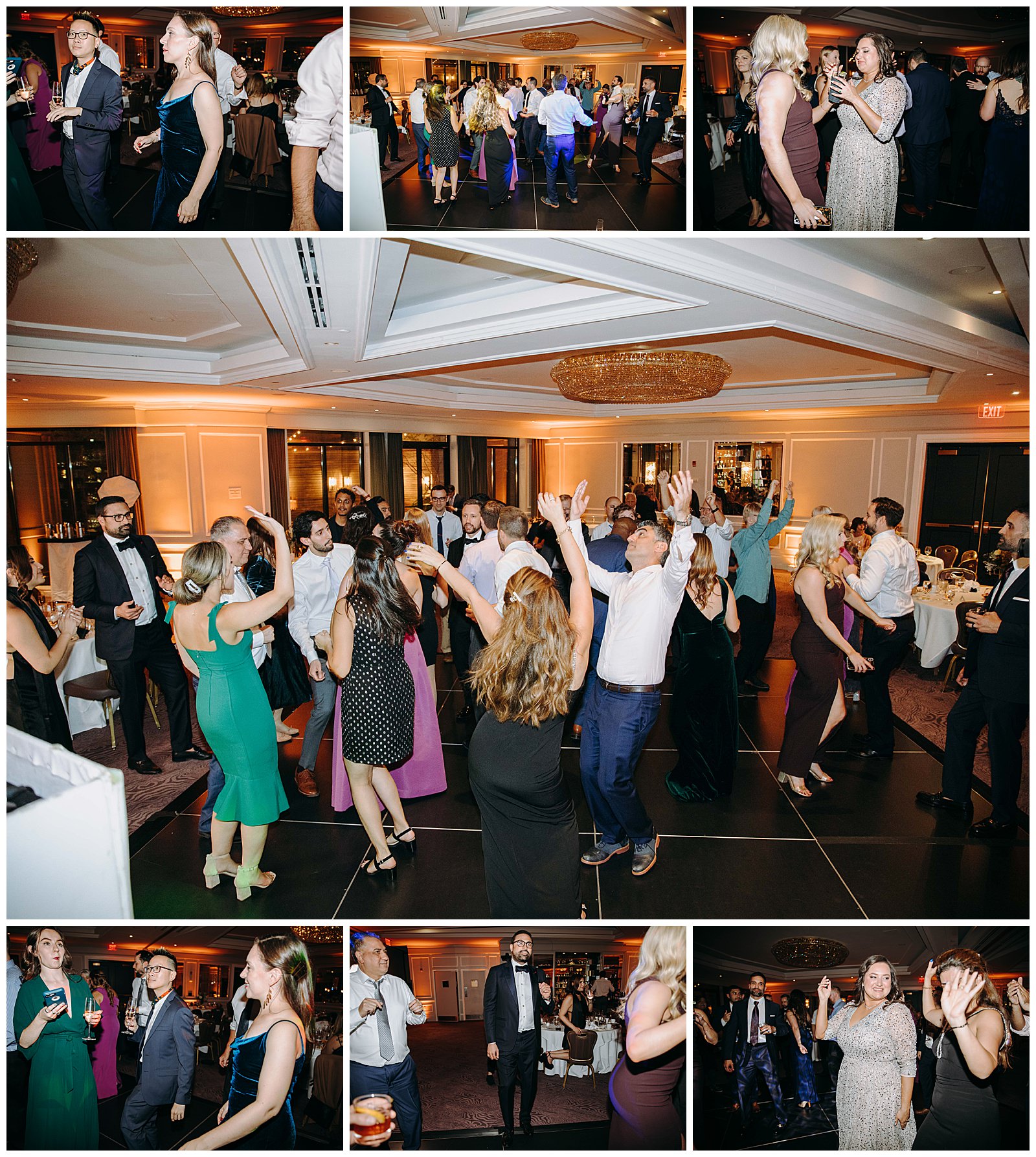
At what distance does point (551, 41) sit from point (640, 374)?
2674mm

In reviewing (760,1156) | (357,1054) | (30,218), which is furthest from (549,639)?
(30,218)

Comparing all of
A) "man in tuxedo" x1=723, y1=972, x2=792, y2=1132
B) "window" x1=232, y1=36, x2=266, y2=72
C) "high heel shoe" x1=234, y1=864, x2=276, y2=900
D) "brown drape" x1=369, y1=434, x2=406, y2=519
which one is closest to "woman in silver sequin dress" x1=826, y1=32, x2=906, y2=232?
"window" x1=232, y1=36, x2=266, y2=72

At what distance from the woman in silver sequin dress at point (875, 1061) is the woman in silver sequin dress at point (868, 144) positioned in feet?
7.64

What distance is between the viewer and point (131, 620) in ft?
11.6

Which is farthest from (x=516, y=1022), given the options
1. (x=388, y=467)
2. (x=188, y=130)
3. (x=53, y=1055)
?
(x=388, y=467)

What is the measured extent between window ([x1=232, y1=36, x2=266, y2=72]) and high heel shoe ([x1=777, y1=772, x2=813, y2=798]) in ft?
11.9

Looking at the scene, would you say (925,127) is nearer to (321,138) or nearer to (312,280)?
(321,138)

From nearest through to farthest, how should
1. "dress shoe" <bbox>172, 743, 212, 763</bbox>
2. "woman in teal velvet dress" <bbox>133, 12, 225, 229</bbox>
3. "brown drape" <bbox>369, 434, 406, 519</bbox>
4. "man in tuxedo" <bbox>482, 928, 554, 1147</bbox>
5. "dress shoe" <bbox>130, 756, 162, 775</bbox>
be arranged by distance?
1. "woman in teal velvet dress" <bbox>133, 12, 225, 229</bbox>
2. "man in tuxedo" <bbox>482, 928, 554, 1147</bbox>
3. "dress shoe" <bbox>130, 756, 162, 775</bbox>
4. "dress shoe" <bbox>172, 743, 212, 763</bbox>
5. "brown drape" <bbox>369, 434, 406, 519</bbox>

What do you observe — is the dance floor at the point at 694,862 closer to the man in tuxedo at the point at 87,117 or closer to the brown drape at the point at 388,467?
the man in tuxedo at the point at 87,117

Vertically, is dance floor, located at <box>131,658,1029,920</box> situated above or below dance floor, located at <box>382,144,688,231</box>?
below

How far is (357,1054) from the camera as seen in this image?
205cm

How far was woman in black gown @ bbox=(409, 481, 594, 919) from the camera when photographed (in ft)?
6.57

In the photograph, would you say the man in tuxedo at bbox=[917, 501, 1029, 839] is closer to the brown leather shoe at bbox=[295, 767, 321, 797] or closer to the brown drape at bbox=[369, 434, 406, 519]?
the brown leather shoe at bbox=[295, 767, 321, 797]

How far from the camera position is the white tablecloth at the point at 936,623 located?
5.21 meters
